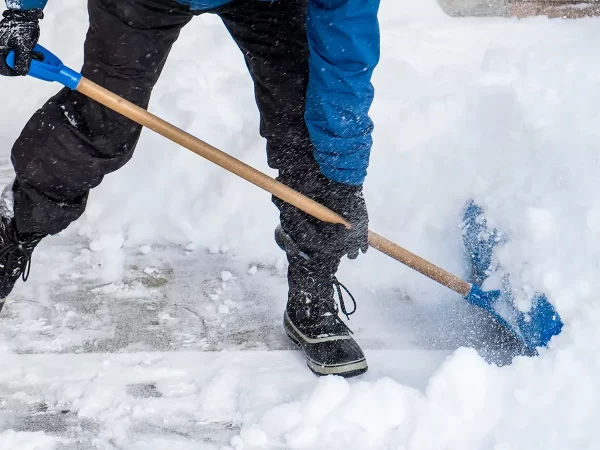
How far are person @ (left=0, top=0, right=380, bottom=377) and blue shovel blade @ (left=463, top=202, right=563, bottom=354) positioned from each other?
466 millimetres

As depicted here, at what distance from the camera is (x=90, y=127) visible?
1957 mm

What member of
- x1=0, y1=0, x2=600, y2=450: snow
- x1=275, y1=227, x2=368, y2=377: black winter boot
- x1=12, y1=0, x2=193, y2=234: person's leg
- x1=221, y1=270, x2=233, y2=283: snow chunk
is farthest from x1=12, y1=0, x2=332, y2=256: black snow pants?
x1=221, y1=270, x2=233, y2=283: snow chunk

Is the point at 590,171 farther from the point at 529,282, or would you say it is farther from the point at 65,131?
the point at 65,131

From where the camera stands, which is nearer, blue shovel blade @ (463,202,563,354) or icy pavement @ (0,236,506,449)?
icy pavement @ (0,236,506,449)

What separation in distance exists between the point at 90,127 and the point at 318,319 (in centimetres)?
89

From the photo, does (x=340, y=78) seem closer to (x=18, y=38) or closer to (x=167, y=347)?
(x=18, y=38)

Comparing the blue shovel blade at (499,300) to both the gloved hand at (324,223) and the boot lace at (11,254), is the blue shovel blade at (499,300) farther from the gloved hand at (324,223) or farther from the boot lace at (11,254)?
the boot lace at (11,254)

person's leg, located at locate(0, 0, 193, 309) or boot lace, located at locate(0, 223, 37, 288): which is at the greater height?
person's leg, located at locate(0, 0, 193, 309)

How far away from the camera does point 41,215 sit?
2.01 m

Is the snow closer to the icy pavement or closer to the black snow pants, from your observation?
the icy pavement

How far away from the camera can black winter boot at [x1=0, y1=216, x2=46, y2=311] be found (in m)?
2.06

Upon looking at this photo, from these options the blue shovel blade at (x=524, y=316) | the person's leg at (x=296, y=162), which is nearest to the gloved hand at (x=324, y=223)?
the person's leg at (x=296, y=162)

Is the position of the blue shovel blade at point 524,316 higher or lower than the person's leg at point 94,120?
lower

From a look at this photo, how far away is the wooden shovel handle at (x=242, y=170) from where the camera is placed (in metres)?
1.87
